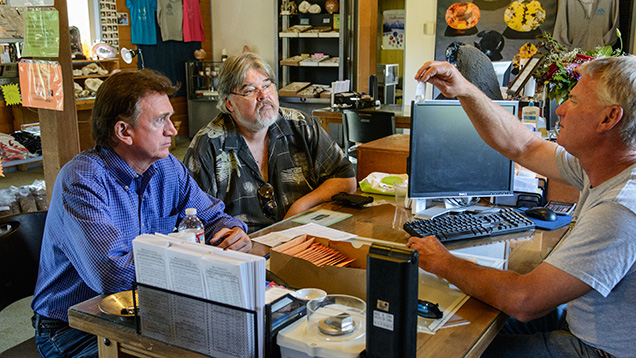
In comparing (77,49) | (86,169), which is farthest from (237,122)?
(77,49)

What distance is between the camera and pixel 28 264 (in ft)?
6.28

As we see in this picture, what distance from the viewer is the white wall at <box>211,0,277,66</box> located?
8.80 metres

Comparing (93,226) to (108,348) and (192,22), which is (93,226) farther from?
(192,22)

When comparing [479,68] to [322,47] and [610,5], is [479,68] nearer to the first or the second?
[610,5]

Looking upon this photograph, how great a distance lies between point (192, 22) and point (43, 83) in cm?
650

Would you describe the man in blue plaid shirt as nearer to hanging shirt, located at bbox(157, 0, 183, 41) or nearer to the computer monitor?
the computer monitor

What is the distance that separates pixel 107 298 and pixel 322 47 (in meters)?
7.27

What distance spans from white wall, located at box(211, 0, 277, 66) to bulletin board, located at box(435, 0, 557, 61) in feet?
8.28

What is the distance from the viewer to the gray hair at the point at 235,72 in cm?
257

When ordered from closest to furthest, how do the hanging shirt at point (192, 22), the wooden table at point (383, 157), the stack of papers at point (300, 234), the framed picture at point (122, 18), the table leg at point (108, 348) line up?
the table leg at point (108, 348) → the stack of papers at point (300, 234) → the wooden table at point (383, 157) → the framed picture at point (122, 18) → the hanging shirt at point (192, 22)

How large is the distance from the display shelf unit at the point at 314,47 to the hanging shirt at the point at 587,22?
272 cm

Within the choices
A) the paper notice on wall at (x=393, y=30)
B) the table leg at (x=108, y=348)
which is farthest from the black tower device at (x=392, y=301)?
the paper notice on wall at (x=393, y=30)

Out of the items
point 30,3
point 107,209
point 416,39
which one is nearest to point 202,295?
point 107,209

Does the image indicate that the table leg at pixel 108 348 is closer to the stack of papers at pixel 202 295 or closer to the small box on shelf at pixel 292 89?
the stack of papers at pixel 202 295
